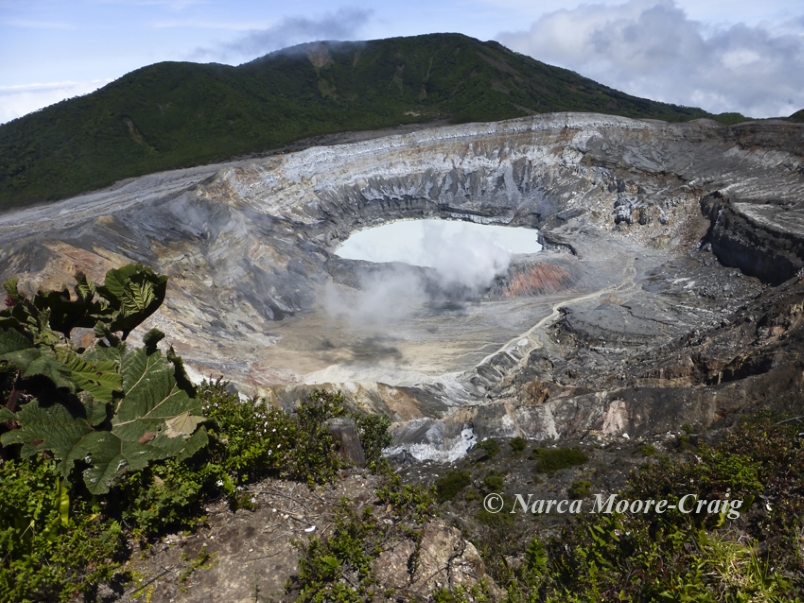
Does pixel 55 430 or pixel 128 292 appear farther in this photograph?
pixel 128 292

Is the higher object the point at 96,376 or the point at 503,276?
the point at 96,376

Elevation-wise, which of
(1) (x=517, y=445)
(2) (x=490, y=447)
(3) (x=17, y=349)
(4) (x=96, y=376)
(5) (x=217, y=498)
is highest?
(3) (x=17, y=349)

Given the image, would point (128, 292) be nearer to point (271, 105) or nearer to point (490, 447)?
point (490, 447)

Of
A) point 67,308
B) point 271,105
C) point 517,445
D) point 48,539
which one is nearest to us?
point 48,539

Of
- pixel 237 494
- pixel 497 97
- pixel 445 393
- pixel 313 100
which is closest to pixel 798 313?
pixel 445 393

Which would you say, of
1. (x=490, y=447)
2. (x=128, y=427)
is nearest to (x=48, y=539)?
(x=128, y=427)

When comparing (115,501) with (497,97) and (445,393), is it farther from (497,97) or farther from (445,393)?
(497,97)
